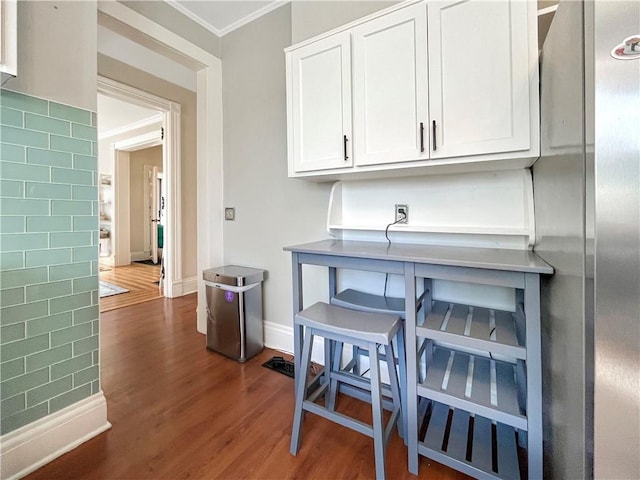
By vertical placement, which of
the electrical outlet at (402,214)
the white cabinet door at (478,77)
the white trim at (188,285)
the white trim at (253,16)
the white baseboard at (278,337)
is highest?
the white trim at (253,16)

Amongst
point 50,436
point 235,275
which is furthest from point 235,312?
point 50,436

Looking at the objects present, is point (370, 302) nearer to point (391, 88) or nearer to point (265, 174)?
point (391, 88)

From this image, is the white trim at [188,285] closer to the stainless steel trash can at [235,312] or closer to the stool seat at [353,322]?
the stainless steel trash can at [235,312]

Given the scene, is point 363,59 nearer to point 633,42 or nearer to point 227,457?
point 633,42

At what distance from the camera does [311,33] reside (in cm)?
171

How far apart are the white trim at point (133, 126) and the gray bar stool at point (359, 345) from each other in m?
4.62

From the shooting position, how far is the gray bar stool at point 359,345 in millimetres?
1103

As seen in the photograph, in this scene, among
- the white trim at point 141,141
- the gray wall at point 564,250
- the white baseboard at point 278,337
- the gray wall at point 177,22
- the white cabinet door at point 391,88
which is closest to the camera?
the gray wall at point 564,250

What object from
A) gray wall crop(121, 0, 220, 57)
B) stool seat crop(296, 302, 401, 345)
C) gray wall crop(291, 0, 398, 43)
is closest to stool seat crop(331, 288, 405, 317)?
stool seat crop(296, 302, 401, 345)

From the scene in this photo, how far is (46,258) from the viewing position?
4.07 feet

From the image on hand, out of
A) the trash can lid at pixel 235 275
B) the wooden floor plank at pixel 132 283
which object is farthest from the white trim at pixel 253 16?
the wooden floor plank at pixel 132 283

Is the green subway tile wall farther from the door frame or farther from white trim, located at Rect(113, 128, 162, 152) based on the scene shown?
white trim, located at Rect(113, 128, 162, 152)

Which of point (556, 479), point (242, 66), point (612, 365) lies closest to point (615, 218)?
point (612, 365)

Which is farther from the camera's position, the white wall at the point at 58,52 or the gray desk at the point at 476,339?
the white wall at the point at 58,52
